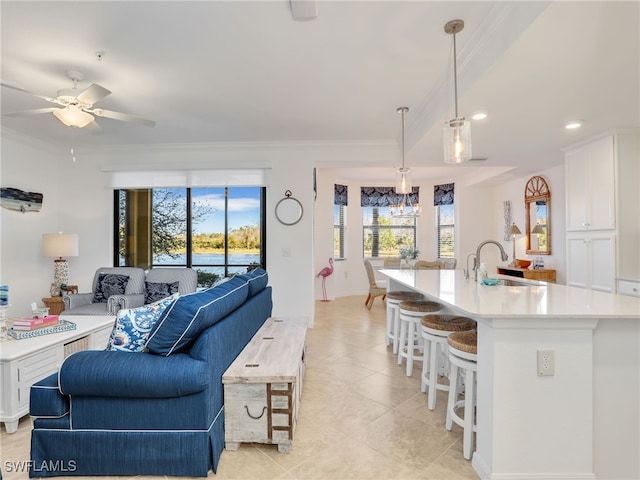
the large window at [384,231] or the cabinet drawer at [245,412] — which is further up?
the large window at [384,231]

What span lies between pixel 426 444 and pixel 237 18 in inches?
113

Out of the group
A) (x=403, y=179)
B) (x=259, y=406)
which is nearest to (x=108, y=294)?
(x=259, y=406)

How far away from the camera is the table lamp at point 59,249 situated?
436 centimetres

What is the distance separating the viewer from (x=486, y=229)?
7215 mm

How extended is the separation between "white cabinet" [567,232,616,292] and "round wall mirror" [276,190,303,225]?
3416mm

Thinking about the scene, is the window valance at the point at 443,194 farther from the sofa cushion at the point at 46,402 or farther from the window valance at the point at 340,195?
the sofa cushion at the point at 46,402

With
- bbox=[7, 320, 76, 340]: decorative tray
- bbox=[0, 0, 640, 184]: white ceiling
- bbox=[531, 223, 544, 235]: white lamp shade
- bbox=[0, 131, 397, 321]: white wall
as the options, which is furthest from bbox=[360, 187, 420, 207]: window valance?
bbox=[7, 320, 76, 340]: decorative tray

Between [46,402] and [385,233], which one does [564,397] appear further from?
[385,233]

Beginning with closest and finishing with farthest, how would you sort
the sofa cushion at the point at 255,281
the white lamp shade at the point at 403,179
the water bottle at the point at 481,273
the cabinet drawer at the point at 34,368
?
the cabinet drawer at the point at 34,368
the sofa cushion at the point at 255,281
the water bottle at the point at 481,273
the white lamp shade at the point at 403,179

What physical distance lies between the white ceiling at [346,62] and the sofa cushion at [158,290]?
196cm

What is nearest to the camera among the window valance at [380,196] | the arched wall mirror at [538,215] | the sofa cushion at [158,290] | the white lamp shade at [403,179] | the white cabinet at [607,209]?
the white cabinet at [607,209]

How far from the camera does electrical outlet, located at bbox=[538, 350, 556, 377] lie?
162 cm

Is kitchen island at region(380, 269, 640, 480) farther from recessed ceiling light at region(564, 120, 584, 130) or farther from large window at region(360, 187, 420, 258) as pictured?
large window at region(360, 187, 420, 258)

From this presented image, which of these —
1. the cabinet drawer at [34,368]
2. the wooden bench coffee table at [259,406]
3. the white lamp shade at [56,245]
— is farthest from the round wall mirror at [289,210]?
the wooden bench coffee table at [259,406]
